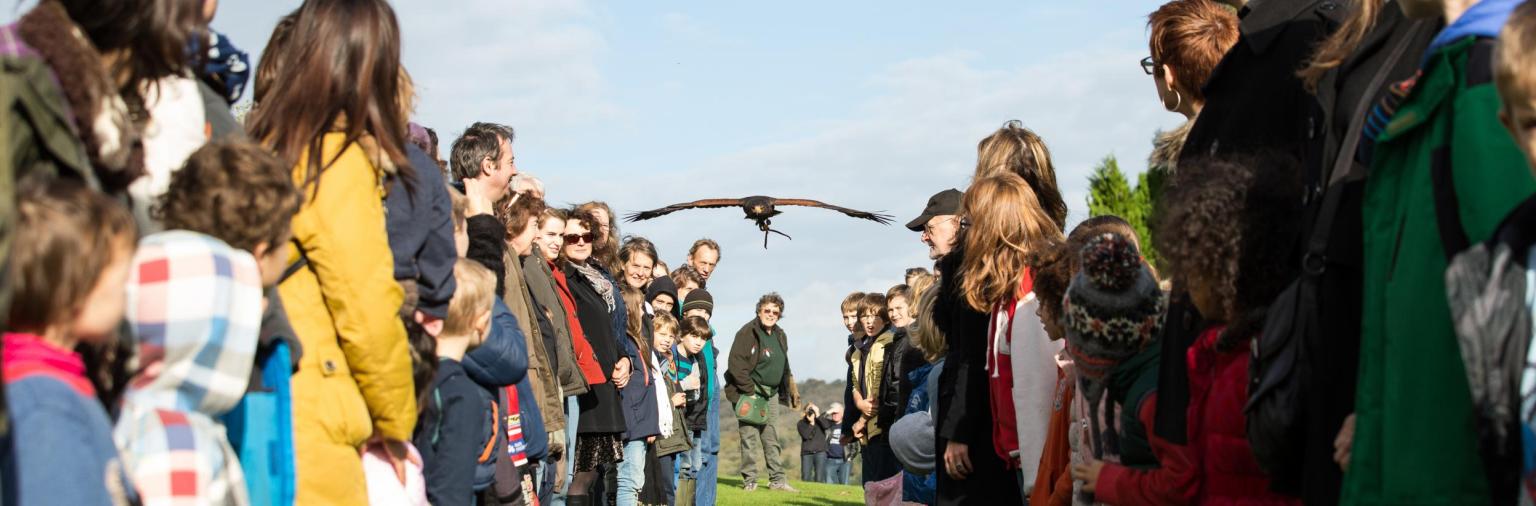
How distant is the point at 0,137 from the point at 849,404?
13.0 meters

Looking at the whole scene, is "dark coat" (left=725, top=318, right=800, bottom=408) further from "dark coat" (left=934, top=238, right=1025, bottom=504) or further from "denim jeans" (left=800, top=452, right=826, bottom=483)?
"dark coat" (left=934, top=238, right=1025, bottom=504)

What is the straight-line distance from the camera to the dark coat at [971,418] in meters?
6.22

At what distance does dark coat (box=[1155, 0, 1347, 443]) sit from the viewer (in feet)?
13.3

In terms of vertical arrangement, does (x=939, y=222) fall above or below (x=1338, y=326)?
above

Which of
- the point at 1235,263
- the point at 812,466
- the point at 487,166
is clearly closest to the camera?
the point at 1235,263

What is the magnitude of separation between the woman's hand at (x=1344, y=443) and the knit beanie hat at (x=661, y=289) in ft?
34.9

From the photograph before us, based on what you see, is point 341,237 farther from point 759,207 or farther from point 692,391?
point 759,207

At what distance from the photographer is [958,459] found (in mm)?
6195

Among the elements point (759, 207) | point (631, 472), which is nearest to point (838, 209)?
point (759, 207)

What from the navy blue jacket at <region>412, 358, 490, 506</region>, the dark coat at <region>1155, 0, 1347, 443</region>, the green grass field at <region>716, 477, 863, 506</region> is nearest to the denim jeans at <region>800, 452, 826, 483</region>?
the green grass field at <region>716, 477, 863, 506</region>

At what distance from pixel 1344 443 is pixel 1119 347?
131 cm

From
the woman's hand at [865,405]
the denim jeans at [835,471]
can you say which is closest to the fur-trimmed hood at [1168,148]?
the woman's hand at [865,405]

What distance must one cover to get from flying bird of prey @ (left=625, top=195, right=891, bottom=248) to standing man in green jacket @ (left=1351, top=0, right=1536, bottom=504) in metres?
17.6

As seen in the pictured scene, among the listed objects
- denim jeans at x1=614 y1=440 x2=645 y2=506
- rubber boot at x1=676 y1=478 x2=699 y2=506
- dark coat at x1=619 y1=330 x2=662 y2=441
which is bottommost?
rubber boot at x1=676 y1=478 x2=699 y2=506
